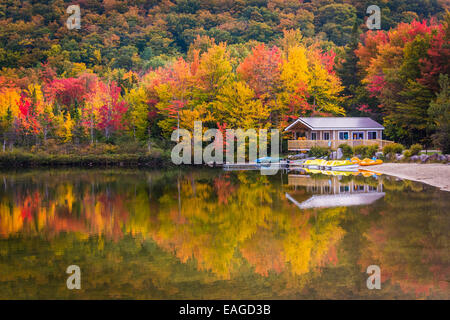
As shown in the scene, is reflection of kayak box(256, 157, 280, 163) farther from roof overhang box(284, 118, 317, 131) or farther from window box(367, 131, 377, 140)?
window box(367, 131, 377, 140)

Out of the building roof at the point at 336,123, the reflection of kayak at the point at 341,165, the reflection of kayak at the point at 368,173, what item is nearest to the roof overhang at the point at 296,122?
the building roof at the point at 336,123

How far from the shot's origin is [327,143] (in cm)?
4000

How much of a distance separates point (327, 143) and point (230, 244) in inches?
1193

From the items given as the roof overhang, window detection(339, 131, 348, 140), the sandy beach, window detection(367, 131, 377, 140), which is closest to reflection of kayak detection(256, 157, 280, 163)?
the roof overhang

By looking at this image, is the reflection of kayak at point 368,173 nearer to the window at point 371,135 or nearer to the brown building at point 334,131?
the brown building at point 334,131

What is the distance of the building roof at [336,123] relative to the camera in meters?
39.9

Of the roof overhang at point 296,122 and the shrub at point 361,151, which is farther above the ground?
the roof overhang at point 296,122

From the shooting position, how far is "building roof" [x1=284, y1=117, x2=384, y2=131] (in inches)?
1573

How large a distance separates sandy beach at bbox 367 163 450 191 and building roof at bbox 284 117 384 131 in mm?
9187

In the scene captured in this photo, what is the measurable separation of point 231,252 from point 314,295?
291 cm

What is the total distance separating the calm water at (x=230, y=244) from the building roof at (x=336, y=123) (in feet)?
65.5

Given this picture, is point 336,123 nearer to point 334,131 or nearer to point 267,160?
point 334,131

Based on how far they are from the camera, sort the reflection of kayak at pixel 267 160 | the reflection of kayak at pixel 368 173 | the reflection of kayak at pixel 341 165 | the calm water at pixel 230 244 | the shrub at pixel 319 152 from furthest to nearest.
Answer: the shrub at pixel 319 152, the reflection of kayak at pixel 267 160, the reflection of kayak at pixel 341 165, the reflection of kayak at pixel 368 173, the calm water at pixel 230 244

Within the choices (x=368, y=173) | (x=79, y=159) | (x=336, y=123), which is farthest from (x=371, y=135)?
(x=79, y=159)
